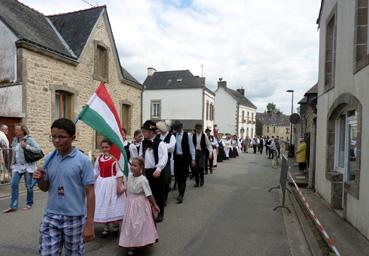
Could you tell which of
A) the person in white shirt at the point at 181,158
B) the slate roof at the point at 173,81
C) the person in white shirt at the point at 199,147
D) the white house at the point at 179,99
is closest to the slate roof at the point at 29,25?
the person in white shirt at the point at 199,147

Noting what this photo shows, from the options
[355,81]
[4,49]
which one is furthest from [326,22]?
[4,49]

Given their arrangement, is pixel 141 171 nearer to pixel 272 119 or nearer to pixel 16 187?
pixel 16 187

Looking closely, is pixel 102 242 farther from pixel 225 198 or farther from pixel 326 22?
pixel 326 22

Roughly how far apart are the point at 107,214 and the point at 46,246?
2029 mm

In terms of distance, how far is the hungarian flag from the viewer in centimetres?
393

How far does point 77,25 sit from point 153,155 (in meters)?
11.9

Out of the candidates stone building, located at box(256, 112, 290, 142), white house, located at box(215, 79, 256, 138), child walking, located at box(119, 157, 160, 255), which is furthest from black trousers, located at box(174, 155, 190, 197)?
stone building, located at box(256, 112, 290, 142)

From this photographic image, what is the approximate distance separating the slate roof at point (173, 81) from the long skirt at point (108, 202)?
109 ft

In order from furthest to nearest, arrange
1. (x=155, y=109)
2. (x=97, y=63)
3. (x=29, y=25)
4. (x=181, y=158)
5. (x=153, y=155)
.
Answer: (x=155, y=109)
(x=97, y=63)
(x=29, y=25)
(x=181, y=158)
(x=153, y=155)

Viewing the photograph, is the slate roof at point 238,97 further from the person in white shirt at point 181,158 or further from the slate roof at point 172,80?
the person in white shirt at point 181,158

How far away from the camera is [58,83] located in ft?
41.8

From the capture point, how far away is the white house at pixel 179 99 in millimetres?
37719

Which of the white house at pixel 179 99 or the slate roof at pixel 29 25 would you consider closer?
the slate roof at pixel 29 25

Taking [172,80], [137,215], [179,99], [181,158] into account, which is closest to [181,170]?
[181,158]
